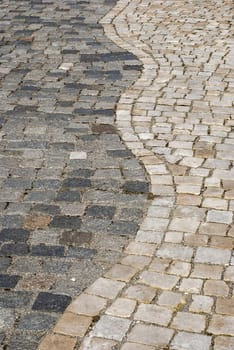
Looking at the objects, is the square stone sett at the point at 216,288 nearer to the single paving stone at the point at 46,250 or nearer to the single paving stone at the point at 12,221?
the single paving stone at the point at 46,250

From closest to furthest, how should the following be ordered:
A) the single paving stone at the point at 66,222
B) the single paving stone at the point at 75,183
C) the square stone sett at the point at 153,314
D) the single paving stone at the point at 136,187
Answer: the square stone sett at the point at 153,314 < the single paving stone at the point at 66,222 < the single paving stone at the point at 136,187 < the single paving stone at the point at 75,183

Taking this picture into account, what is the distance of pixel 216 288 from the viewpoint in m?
4.74

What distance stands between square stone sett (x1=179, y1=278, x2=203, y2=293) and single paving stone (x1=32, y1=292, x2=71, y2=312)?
0.76 m

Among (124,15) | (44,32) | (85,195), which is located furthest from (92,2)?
(85,195)

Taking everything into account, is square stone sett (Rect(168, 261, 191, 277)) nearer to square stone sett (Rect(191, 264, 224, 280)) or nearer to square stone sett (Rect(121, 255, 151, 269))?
square stone sett (Rect(191, 264, 224, 280))

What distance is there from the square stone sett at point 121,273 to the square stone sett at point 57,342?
688mm

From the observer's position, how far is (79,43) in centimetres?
1045

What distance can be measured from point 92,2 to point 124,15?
123cm

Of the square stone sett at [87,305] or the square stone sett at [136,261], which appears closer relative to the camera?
the square stone sett at [87,305]

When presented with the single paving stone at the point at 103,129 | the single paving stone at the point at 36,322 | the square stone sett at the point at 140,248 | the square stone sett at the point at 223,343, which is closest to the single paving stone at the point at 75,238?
the square stone sett at the point at 140,248

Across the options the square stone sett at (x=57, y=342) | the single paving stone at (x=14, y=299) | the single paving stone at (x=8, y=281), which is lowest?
the single paving stone at (x=8, y=281)

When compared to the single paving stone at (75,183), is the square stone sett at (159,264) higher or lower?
higher

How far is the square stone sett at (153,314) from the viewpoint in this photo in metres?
4.45

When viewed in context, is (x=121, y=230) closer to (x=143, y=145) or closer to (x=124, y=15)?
(x=143, y=145)
